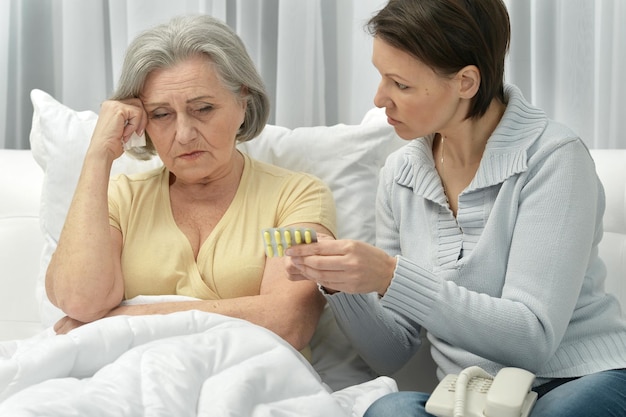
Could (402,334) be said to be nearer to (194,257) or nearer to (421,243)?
(421,243)

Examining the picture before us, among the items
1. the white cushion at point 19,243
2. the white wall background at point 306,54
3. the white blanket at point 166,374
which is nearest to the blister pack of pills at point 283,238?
the white blanket at point 166,374

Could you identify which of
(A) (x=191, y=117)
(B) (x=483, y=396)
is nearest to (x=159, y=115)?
(A) (x=191, y=117)

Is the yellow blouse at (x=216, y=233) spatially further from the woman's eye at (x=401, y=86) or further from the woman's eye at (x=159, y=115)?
the woman's eye at (x=401, y=86)

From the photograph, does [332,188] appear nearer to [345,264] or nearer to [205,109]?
Answer: [205,109]

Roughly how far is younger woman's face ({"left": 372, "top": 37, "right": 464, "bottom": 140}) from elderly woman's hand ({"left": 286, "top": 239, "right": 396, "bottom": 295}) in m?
0.26

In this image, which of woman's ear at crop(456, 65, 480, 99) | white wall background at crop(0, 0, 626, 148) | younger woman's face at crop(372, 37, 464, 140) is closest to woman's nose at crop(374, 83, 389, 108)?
younger woman's face at crop(372, 37, 464, 140)

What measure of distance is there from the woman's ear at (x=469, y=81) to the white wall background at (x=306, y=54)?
0.80 metres

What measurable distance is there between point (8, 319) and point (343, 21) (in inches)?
45.5

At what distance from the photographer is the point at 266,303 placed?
1658mm

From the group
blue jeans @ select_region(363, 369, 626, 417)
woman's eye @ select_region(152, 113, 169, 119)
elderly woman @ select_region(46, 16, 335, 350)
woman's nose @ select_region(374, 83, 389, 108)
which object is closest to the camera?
blue jeans @ select_region(363, 369, 626, 417)

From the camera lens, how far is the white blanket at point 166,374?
4.02 ft

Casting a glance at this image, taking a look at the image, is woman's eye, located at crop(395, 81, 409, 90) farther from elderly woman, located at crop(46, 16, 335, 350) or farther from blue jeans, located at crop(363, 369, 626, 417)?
blue jeans, located at crop(363, 369, 626, 417)

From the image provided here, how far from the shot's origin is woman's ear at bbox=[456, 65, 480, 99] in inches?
59.4

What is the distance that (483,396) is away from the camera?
130 centimetres
